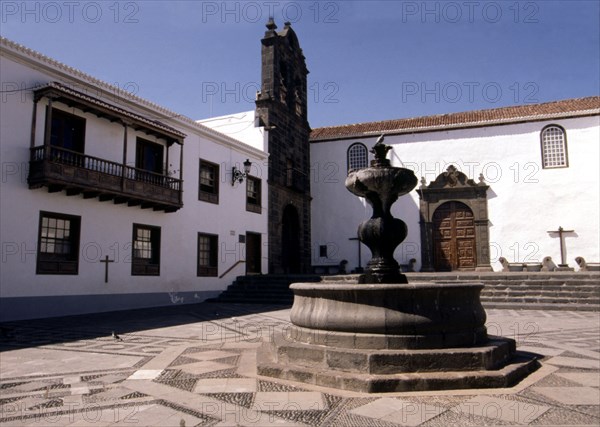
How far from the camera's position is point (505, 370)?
405cm

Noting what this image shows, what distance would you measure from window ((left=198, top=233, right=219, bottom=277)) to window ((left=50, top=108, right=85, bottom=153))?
4.73 m

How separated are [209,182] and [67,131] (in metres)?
5.15

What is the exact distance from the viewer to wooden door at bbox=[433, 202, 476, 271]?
18.6 metres

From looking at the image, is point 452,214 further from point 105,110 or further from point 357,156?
point 105,110

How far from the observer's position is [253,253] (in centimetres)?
1675

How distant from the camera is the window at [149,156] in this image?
40.8 feet

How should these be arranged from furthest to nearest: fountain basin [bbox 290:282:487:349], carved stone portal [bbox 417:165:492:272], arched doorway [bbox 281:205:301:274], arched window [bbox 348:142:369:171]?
arched window [bbox 348:142:369:171], arched doorway [bbox 281:205:301:274], carved stone portal [bbox 417:165:492:272], fountain basin [bbox 290:282:487:349]

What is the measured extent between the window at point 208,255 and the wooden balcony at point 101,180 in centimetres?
202

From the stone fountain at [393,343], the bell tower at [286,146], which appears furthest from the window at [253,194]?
the stone fountain at [393,343]

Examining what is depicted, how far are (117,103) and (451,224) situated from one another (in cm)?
1319

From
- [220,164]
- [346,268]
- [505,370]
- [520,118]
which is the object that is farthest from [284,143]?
[505,370]

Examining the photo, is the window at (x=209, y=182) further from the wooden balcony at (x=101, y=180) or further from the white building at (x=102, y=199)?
the wooden balcony at (x=101, y=180)

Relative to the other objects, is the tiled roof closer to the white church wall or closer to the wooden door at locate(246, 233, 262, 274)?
the white church wall

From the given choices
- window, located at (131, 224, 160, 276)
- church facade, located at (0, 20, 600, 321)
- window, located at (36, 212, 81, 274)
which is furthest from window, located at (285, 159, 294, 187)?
window, located at (36, 212, 81, 274)
